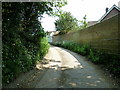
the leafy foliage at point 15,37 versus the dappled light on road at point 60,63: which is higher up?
the leafy foliage at point 15,37

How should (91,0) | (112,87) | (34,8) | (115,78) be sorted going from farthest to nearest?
(91,0)
(34,8)
(115,78)
(112,87)

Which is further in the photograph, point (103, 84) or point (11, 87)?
point (103, 84)

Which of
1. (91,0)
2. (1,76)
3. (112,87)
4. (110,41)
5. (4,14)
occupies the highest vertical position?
(91,0)

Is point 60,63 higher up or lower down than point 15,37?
lower down

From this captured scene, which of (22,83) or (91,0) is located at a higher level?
(91,0)

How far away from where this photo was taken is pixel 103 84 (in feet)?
15.5

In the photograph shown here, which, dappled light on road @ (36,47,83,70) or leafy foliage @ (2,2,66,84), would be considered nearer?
leafy foliage @ (2,2,66,84)

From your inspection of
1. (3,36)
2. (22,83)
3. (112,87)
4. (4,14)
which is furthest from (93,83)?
(4,14)

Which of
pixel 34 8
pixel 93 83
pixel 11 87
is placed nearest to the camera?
pixel 11 87

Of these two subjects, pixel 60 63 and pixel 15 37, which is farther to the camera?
pixel 60 63

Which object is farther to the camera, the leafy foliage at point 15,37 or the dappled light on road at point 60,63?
Answer: the dappled light on road at point 60,63

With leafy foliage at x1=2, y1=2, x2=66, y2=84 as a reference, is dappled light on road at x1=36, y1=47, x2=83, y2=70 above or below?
below

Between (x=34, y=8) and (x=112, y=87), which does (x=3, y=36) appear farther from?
(x=112, y=87)

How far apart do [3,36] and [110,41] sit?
5501 mm
